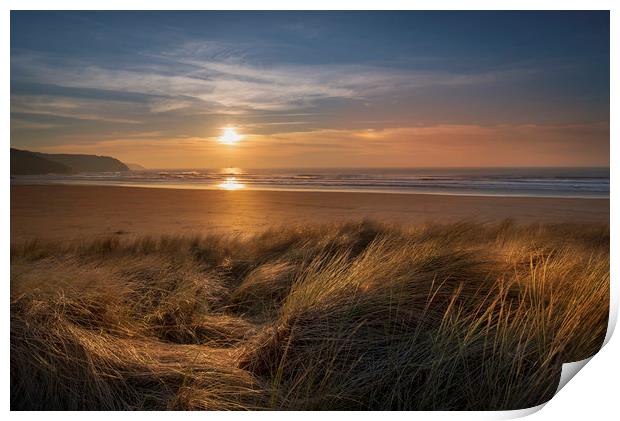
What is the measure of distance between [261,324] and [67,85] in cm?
233

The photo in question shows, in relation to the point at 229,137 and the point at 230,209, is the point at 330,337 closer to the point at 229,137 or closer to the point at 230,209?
the point at 229,137

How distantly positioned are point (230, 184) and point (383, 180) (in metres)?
2.58

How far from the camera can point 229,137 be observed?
4398 mm

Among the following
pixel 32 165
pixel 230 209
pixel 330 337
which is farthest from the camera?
pixel 230 209

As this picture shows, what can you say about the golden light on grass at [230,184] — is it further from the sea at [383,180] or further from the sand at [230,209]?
the sand at [230,209]

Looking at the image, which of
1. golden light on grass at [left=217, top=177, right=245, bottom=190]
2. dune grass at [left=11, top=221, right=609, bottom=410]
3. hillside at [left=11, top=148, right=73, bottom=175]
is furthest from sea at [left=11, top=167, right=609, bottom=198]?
dune grass at [left=11, top=221, right=609, bottom=410]

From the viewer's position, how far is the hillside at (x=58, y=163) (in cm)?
367

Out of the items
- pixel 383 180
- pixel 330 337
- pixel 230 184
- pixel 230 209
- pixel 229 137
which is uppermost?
pixel 229 137

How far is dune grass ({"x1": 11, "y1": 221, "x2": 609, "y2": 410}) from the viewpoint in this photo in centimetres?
235

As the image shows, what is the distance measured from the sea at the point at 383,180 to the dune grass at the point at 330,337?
134cm

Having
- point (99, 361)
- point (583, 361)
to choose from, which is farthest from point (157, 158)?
point (583, 361)

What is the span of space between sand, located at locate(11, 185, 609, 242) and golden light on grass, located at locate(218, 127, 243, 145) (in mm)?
1289

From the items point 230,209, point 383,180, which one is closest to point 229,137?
point 230,209

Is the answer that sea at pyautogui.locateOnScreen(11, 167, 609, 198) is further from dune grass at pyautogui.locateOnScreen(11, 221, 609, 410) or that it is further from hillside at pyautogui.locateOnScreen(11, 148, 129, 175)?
dune grass at pyautogui.locateOnScreen(11, 221, 609, 410)
